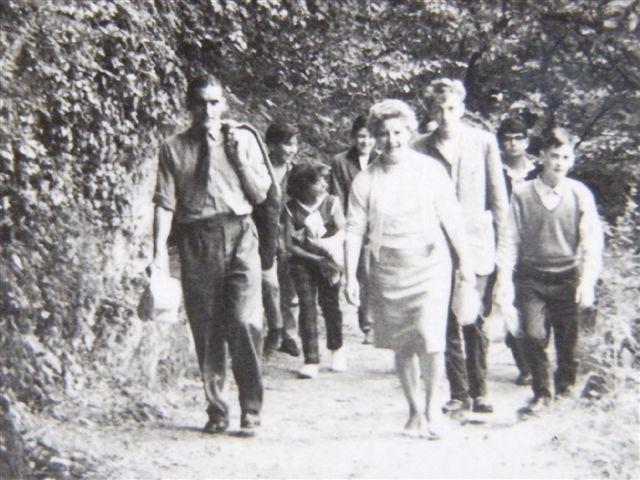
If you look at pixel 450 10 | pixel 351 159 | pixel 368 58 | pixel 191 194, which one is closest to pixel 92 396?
pixel 191 194

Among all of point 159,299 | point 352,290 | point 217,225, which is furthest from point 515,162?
point 159,299

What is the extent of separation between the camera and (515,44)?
15.0 metres

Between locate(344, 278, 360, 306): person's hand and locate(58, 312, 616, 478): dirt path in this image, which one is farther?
locate(344, 278, 360, 306): person's hand

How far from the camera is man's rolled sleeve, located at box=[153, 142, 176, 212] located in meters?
6.53

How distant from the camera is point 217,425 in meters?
6.75

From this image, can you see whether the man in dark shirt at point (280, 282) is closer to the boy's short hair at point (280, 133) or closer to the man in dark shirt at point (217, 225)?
the boy's short hair at point (280, 133)

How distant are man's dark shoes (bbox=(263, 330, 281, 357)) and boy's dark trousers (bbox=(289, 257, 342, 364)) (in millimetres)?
621

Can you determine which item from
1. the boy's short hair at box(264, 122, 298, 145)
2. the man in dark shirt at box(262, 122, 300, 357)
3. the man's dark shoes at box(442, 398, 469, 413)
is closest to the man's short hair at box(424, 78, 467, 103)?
the man's dark shoes at box(442, 398, 469, 413)

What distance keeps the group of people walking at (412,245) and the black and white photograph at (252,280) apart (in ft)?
0.05

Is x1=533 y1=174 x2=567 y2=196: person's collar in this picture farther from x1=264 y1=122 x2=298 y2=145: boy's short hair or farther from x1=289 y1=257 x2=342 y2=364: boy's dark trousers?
x1=264 y1=122 x2=298 y2=145: boy's short hair

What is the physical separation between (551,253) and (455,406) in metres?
1.23

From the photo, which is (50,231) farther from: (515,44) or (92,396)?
(515,44)

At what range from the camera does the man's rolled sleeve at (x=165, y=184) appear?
21.4 feet

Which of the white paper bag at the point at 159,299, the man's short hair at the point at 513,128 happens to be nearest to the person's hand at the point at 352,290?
the white paper bag at the point at 159,299
